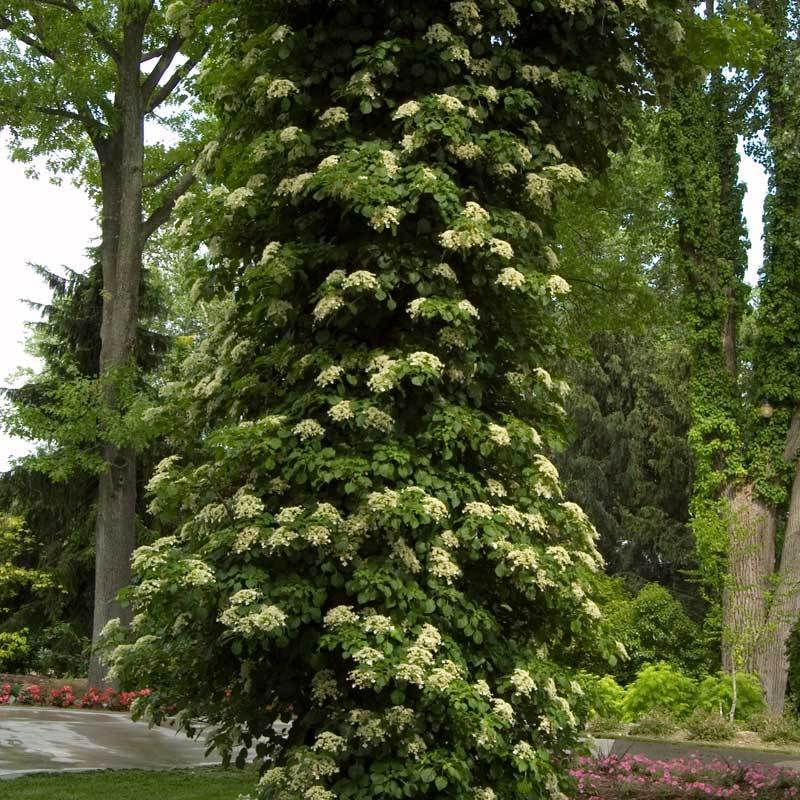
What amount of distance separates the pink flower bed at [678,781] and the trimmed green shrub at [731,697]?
17.2 feet

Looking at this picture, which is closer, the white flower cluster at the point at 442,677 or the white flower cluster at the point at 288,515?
the white flower cluster at the point at 442,677

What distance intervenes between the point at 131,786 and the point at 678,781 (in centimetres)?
452

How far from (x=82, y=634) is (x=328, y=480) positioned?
17673 mm

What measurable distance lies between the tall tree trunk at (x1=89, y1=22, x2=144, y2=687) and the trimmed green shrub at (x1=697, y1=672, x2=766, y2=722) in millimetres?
8975

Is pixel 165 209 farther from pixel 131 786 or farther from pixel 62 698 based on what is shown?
pixel 131 786

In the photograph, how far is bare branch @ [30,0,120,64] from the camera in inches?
678

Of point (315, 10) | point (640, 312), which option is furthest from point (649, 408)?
point (315, 10)

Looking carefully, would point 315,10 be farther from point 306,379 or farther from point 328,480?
point 328,480

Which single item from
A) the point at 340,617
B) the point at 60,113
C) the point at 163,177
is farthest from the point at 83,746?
the point at 163,177

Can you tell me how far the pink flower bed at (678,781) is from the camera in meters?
8.27

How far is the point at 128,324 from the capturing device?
17.2 metres

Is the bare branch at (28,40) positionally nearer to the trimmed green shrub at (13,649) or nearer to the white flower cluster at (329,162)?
the trimmed green shrub at (13,649)

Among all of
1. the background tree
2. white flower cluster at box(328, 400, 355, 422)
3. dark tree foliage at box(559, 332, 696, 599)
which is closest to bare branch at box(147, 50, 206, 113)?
the background tree

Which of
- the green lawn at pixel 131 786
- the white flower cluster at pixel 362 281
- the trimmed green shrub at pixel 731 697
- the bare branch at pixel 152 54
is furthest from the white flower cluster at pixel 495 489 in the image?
the bare branch at pixel 152 54
